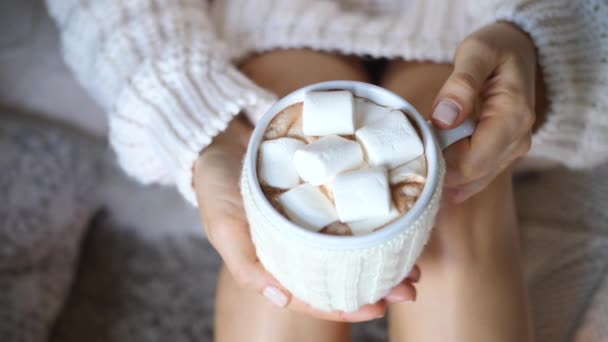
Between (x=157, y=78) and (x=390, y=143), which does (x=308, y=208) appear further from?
(x=157, y=78)

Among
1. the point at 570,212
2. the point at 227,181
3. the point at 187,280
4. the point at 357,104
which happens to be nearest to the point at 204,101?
the point at 227,181

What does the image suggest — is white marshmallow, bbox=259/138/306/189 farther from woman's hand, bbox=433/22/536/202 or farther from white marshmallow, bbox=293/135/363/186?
woman's hand, bbox=433/22/536/202

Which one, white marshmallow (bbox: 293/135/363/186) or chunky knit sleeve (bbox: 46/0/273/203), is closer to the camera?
white marshmallow (bbox: 293/135/363/186)

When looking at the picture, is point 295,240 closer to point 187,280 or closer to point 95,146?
point 187,280

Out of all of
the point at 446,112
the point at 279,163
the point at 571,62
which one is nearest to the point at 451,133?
the point at 446,112

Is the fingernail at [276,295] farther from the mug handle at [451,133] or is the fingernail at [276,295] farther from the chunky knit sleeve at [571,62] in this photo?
the chunky knit sleeve at [571,62]

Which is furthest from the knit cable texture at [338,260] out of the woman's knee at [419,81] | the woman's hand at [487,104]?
the woman's knee at [419,81]

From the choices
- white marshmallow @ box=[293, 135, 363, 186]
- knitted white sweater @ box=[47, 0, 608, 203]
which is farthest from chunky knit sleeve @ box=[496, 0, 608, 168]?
white marshmallow @ box=[293, 135, 363, 186]

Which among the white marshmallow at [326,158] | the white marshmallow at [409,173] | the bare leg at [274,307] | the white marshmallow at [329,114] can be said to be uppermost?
the white marshmallow at [329,114]
